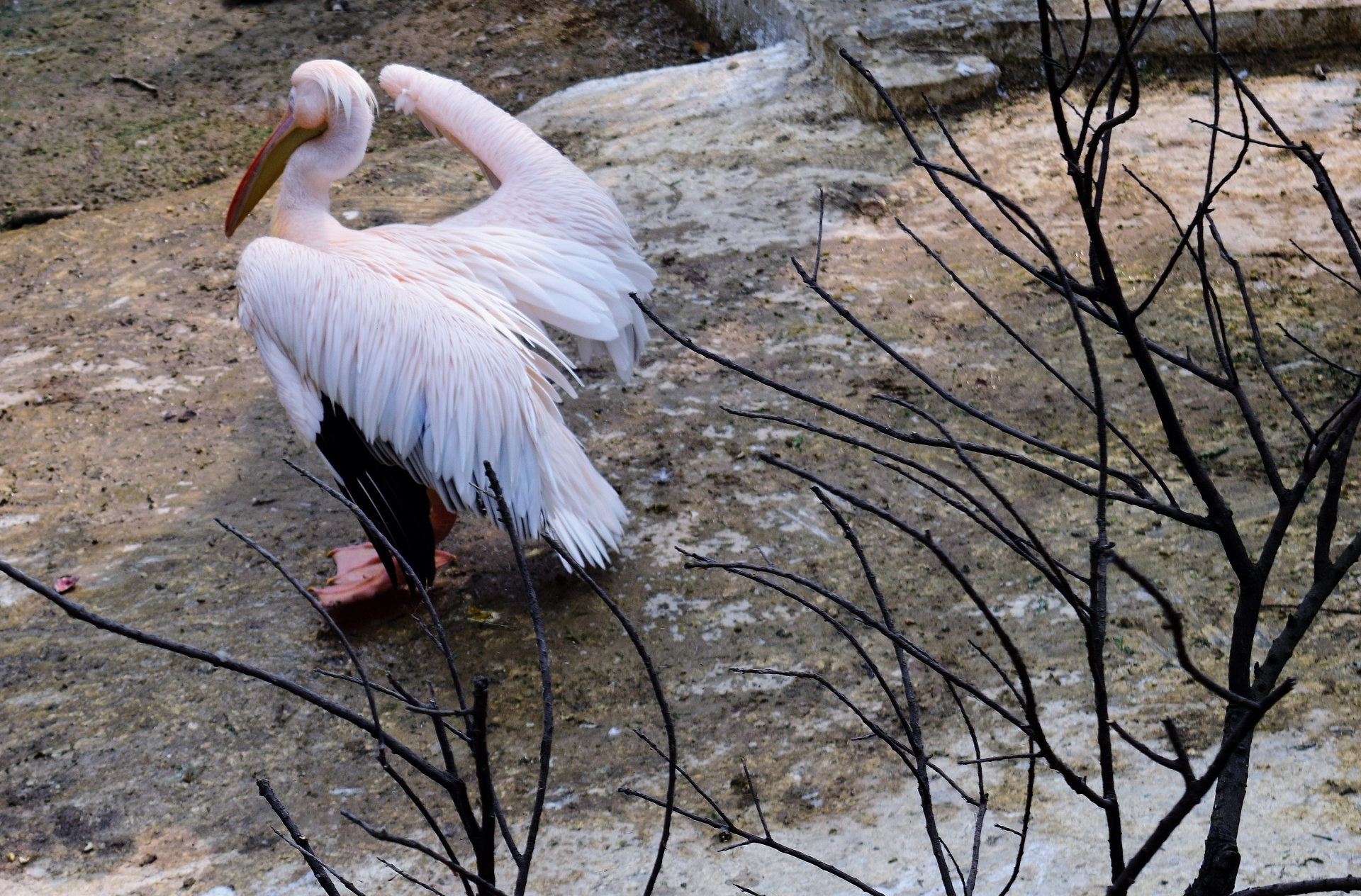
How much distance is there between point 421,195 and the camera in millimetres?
5066

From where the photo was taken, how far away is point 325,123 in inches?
130

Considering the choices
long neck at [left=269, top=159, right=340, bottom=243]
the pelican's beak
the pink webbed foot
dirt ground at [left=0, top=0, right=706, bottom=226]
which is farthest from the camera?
dirt ground at [left=0, top=0, right=706, bottom=226]

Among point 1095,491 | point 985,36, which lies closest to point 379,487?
point 1095,491

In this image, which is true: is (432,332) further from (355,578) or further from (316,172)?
(316,172)

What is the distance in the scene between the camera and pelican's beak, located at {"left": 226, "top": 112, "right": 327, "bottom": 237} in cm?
335

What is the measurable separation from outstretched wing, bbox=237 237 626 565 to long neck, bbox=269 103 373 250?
0.47 m

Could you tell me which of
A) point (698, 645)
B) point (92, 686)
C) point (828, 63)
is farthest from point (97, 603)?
point (828, 63)

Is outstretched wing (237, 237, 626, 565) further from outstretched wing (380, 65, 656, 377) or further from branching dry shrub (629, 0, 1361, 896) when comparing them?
branching dry shrub (629, 0, 1361, 896)

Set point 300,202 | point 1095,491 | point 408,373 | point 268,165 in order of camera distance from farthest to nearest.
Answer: point 268,165 → point 300,202 → point 408,373 → point 1095,491

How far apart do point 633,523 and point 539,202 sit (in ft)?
3.00

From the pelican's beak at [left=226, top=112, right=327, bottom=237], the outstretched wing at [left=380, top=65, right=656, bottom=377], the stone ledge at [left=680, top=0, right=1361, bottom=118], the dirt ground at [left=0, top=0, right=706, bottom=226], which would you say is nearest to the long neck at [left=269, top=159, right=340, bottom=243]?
the pelican's beak at [left=226, top=112, right=327, bottom=237]

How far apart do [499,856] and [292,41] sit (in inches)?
240

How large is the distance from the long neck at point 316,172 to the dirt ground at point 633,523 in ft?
2.61

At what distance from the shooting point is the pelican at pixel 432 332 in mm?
2709
